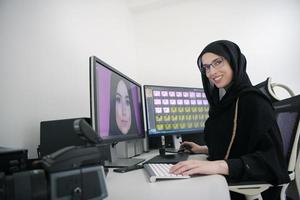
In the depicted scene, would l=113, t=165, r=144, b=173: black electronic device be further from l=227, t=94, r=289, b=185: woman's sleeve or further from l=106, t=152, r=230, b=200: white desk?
l=227, t=94, r=289, b=185: woman's sleeve

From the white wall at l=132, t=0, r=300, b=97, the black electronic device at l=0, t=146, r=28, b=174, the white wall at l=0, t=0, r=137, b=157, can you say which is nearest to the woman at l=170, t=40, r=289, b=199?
Answer: the black electronic device at l=0, t=146, r=28, b=174

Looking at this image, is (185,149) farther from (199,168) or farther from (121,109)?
(199,168)

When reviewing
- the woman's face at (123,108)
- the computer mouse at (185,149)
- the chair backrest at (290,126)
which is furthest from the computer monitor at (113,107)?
the chair backrest at (290,126)

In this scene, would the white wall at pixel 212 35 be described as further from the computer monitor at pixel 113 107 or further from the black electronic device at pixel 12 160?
the black electronic device at pixel 12 160

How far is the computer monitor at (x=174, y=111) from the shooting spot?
1.46 m

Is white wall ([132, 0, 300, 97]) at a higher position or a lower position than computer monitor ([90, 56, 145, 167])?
higher

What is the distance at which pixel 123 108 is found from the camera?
42.4 inches

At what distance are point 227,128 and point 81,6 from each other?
1239 mm

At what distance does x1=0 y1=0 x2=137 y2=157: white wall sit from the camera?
1045 mm

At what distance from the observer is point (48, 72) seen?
1208 mm

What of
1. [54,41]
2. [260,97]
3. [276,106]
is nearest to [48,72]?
[54,41]

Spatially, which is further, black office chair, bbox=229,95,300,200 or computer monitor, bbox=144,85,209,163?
computer monitor, bbox=144,85,209,163

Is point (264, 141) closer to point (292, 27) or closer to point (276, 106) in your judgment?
point (276, 106)

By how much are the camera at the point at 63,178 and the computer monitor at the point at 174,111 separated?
100 cm
